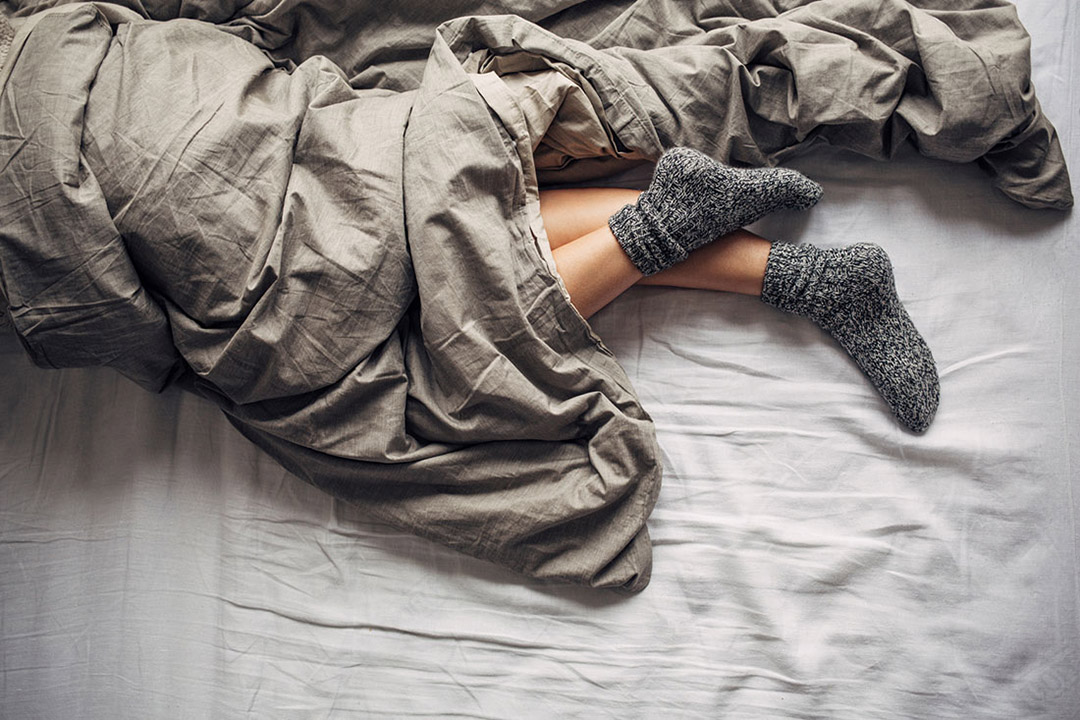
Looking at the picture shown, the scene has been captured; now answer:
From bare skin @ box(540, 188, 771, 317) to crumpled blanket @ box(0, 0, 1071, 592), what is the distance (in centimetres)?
4

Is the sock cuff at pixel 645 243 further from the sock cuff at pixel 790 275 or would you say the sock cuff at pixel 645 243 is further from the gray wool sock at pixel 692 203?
the sock cuff at pixel 790 275

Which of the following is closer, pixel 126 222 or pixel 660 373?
pixel 126 222

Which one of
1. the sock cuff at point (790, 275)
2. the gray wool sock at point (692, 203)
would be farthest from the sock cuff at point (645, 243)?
the sock cuff at point (790, 275)

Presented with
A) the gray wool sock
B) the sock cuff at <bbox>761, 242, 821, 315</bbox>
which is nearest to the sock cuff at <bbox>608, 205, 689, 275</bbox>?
the gray wool sock

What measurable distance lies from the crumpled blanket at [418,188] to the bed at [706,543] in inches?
2.4

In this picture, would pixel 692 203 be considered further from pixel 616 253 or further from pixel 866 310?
pixel 866 310

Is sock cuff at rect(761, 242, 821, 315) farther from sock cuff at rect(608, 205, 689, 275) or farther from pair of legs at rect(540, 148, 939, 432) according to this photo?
sock cuff at rect(608, 205, 689, 275)

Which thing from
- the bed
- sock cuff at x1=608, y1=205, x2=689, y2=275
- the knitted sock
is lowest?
the bed

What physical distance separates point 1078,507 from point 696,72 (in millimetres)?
640

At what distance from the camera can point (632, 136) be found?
833 mm

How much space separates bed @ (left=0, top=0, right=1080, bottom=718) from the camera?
806 mm

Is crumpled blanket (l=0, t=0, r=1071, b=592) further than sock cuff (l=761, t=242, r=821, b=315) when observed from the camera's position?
No

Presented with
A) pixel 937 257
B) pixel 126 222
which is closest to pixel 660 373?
pixel 937 257

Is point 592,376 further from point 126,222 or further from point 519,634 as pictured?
point 126,222
